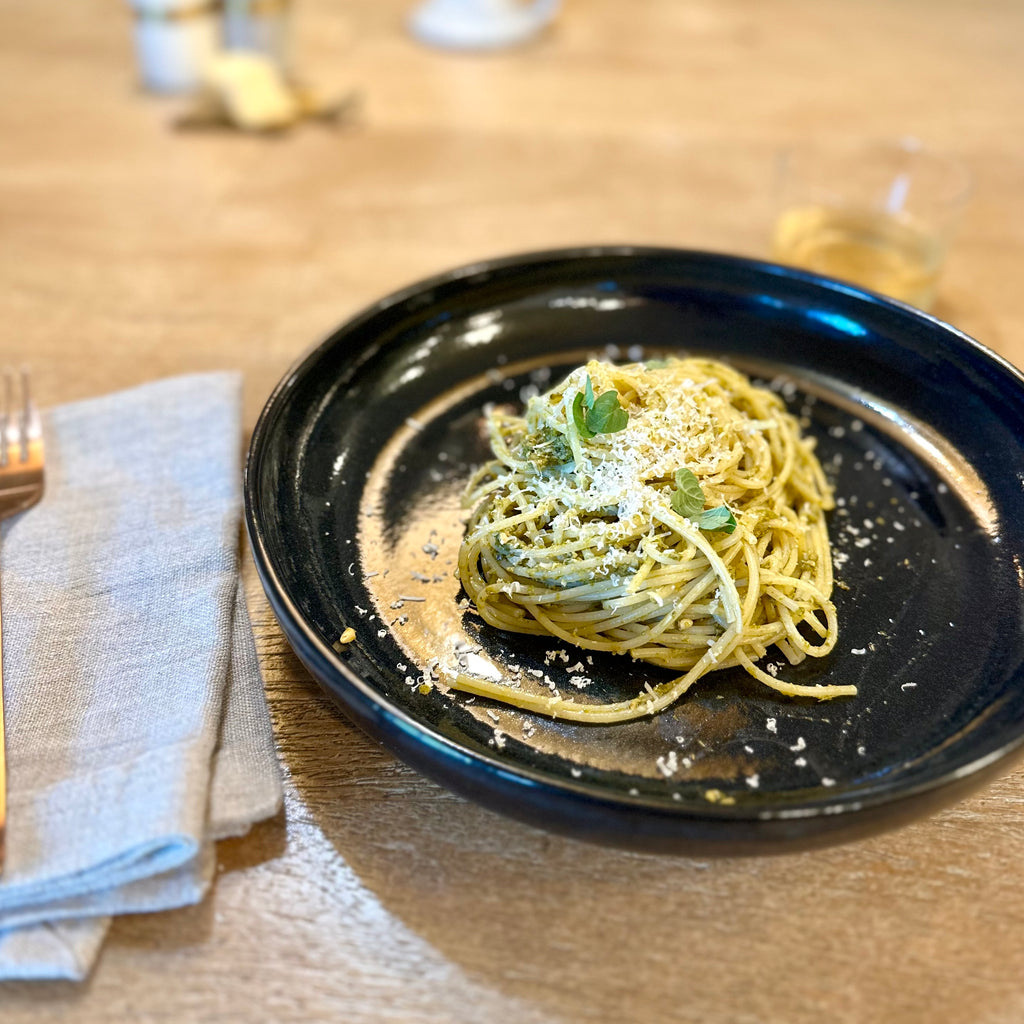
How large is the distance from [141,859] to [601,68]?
3.47m

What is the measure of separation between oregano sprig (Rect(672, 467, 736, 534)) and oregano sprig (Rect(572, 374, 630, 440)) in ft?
0.40

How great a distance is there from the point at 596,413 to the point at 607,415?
0.02 meters

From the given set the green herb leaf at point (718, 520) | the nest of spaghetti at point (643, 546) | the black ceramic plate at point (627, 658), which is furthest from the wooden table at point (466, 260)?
the green herb leaf at point (718, 520)

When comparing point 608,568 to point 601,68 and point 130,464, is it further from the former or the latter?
point 601,68

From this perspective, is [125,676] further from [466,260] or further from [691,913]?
[466,260]

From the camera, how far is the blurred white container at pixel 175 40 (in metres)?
3.25

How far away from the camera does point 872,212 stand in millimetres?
2547

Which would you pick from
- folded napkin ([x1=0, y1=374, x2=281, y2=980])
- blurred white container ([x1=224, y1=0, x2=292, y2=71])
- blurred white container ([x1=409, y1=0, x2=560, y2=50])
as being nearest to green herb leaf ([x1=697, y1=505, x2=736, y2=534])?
folded napkin ([x1=0, y1=374, x2=281, y2=980])

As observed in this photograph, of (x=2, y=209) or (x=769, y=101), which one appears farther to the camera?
(x=769, y=101)

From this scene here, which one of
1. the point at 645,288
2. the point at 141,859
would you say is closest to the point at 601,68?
the point at 645,288

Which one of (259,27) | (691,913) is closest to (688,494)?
(691,913)

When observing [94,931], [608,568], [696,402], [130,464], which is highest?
[696,402]

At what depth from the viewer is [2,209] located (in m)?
2.73

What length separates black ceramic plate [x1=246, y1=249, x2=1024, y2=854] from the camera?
1133mm
